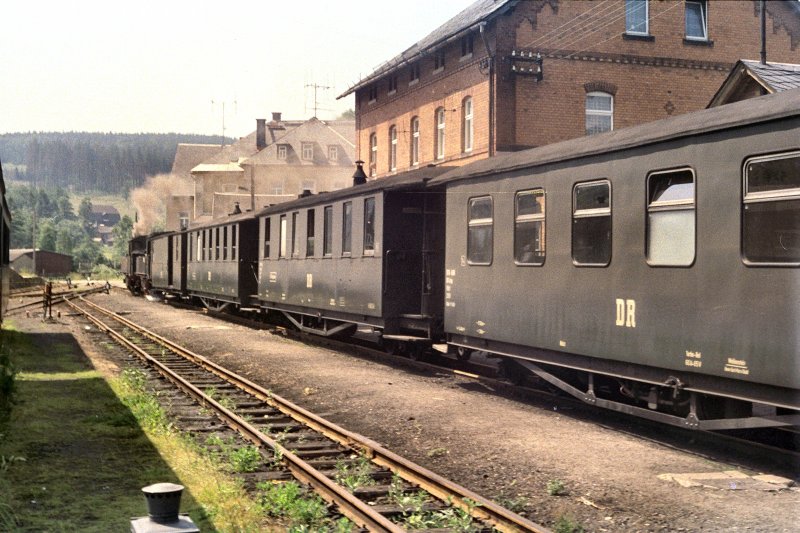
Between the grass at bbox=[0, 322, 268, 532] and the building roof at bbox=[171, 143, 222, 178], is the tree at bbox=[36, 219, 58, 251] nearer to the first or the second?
the building roof at bbox=[171, 143, 222, 178]

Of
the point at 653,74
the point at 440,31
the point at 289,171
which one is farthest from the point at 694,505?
the point at 289,171

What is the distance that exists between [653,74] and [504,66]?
17.1 ft

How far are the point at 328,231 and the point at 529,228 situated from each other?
25.3ft

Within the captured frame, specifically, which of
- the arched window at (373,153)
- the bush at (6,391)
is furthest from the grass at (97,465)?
the arched window at (373,153)

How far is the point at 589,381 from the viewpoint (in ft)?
32.5

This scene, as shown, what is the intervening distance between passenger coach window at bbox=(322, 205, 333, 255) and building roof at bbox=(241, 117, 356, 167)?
202 ft

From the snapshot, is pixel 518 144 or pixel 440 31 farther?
pixel 440 31

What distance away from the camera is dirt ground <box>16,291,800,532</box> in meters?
6.49

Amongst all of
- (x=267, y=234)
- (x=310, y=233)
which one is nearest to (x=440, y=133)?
(x=267, y=234)

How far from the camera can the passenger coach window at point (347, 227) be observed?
16672mm

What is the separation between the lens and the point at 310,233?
1933cm

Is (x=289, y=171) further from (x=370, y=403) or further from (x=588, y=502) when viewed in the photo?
(x=588, y=502)

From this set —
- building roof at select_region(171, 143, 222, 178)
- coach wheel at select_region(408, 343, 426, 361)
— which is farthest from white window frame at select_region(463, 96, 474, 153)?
building roof at select_region(171, 143, 222, 178)

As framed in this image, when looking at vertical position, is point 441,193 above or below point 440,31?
below
